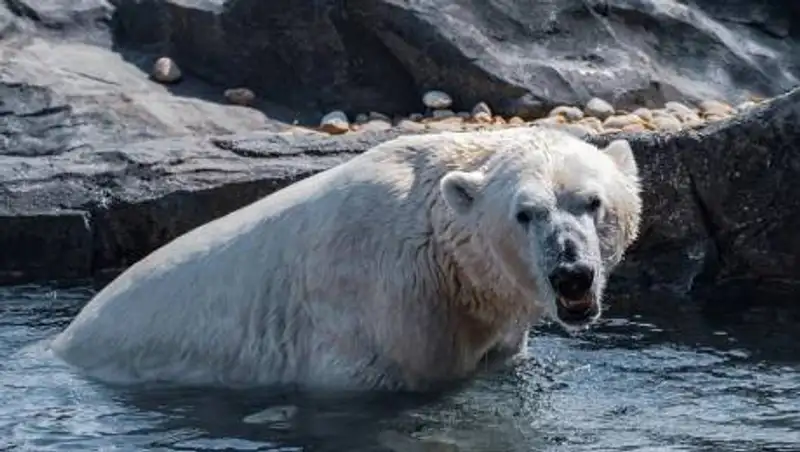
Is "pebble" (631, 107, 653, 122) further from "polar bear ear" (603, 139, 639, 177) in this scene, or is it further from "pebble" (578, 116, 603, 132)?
"polar bear ear" (603, 139, 639, 177)

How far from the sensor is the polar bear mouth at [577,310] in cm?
579

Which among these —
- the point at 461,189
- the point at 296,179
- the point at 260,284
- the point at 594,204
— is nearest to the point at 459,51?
the point at 296,179

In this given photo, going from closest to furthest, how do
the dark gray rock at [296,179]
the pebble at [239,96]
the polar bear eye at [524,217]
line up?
the polar bear eye at [524,217] → the dark gray rock at [296,179] → the pebble at [239,96]

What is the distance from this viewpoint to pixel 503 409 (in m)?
6.56

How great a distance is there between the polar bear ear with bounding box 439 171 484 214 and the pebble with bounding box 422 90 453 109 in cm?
634

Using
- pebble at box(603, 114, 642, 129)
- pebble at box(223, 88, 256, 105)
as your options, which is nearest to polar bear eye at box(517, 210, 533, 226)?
pebble at box(603, 114, 642, 129)

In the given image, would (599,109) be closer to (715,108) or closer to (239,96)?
(715,108)

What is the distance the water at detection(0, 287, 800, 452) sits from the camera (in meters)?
6.14

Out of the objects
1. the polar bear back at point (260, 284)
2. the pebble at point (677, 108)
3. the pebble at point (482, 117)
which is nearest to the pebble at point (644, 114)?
the pebble at point (677, 108)

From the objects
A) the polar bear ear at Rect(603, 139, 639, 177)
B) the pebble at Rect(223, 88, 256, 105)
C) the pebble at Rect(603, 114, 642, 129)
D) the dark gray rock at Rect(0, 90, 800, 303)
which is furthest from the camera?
the pebble at Rect(223, 88, 256, 105)

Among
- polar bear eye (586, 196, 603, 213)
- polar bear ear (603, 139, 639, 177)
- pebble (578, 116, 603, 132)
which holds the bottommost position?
polar bear eye (586, 196, 603, 213)

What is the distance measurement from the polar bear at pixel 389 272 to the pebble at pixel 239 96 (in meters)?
5.68

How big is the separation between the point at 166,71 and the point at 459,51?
229 cm

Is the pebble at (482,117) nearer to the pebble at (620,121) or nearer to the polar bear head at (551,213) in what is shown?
the pebble at (620,121)
